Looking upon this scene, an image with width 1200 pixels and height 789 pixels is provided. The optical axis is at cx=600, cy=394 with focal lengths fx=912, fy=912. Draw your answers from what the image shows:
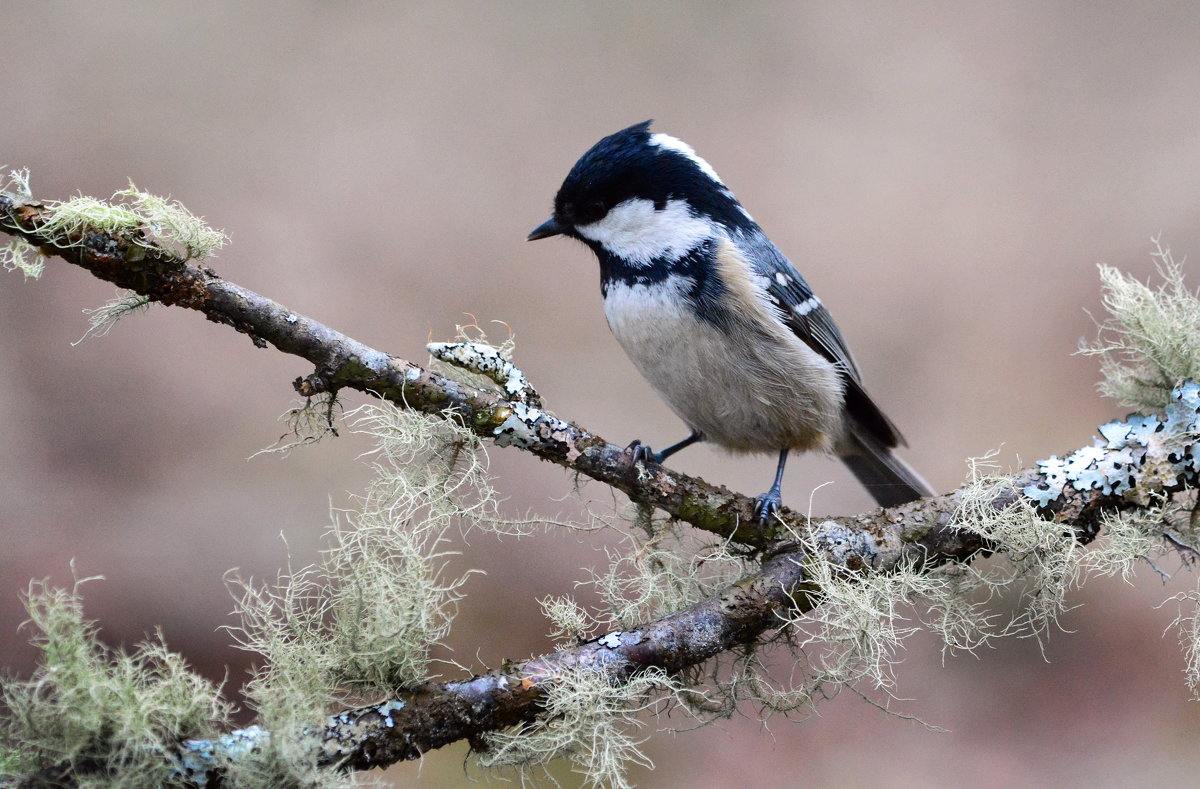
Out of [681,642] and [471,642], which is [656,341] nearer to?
[681,642]

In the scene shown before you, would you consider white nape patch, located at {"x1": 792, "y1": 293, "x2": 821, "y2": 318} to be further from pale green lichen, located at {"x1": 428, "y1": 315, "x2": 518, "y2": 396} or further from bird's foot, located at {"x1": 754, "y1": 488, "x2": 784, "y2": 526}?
pale green lichen, located at {"x1": 428, "y1": 315, "x2": 518, "y2": 396}

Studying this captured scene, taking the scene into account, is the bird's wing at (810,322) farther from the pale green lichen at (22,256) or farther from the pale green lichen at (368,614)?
the pale green lichen at (22,256)

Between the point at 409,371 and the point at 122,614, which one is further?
the point at 122,614

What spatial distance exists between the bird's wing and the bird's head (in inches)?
3.9

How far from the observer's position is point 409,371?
934 millimetres

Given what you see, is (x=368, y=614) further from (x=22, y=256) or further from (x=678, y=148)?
(x=678, y=148)

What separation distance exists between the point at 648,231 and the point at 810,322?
0.32m

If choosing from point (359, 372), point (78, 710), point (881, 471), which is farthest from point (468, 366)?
point (881, 471)

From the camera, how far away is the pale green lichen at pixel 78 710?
0.61 meters

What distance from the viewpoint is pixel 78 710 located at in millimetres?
619

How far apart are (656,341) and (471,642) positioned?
691 mm

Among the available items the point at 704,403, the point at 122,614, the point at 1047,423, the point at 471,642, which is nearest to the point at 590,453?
the point at 704,403

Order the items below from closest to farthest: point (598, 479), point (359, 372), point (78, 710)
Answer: point (78, 710) → point (359, 372) → point (598, 479)

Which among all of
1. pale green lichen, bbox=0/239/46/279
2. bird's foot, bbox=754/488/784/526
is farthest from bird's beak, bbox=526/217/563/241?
pale green lichen, bbox=0/239/46/279
